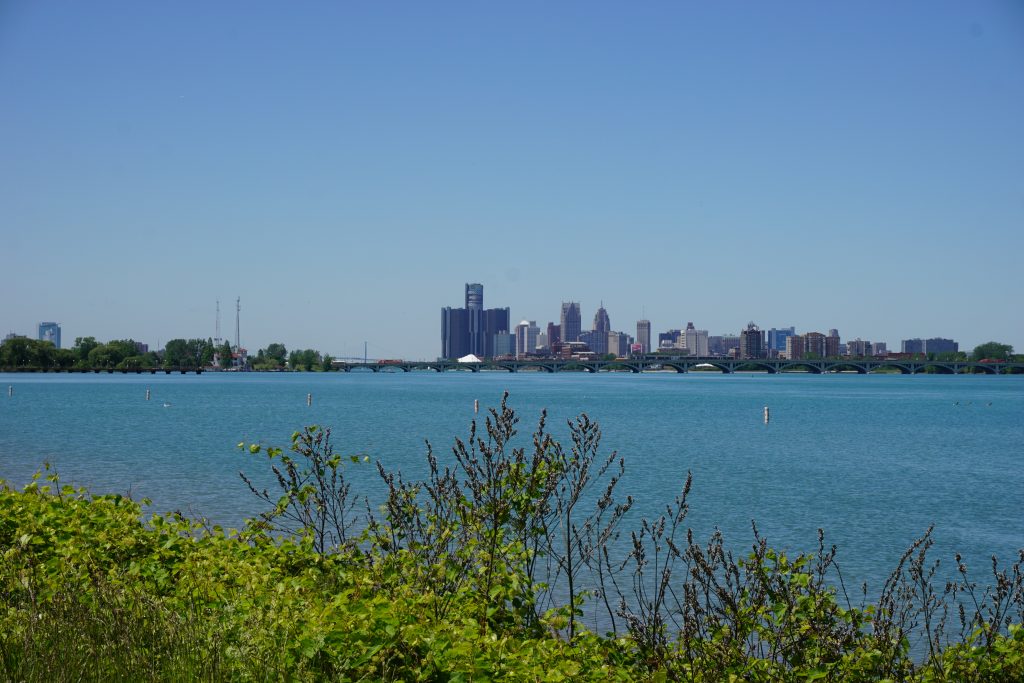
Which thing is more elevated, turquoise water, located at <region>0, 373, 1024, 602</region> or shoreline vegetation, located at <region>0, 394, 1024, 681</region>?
shoreline vegetation, located at <region>0, 394, 1024, 681</region>

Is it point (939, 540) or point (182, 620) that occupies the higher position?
point (182, 620)

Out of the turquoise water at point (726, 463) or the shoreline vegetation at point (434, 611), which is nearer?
the shoreline vegetation at point (434, 611)

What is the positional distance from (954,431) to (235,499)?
6957cm

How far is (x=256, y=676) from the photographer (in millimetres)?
6758

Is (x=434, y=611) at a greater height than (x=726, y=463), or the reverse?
(x=434, y=611)

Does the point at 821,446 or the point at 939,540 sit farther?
the point at 821,446

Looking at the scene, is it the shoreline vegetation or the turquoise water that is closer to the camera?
the shoreline vegetation

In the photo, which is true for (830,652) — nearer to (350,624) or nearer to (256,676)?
(350,624)

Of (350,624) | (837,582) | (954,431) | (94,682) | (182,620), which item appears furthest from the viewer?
(954,431)

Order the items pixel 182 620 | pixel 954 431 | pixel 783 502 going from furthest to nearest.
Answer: pixel 954 431 < pixel 783 502 < pixel 182 620

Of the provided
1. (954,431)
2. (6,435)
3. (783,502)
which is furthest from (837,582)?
(954,431)

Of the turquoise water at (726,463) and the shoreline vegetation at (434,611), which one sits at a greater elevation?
Answer: the shoreline vegetation at (434,611)

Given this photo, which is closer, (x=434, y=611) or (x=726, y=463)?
(x=434, y=611)

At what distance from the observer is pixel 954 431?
3056 inches
